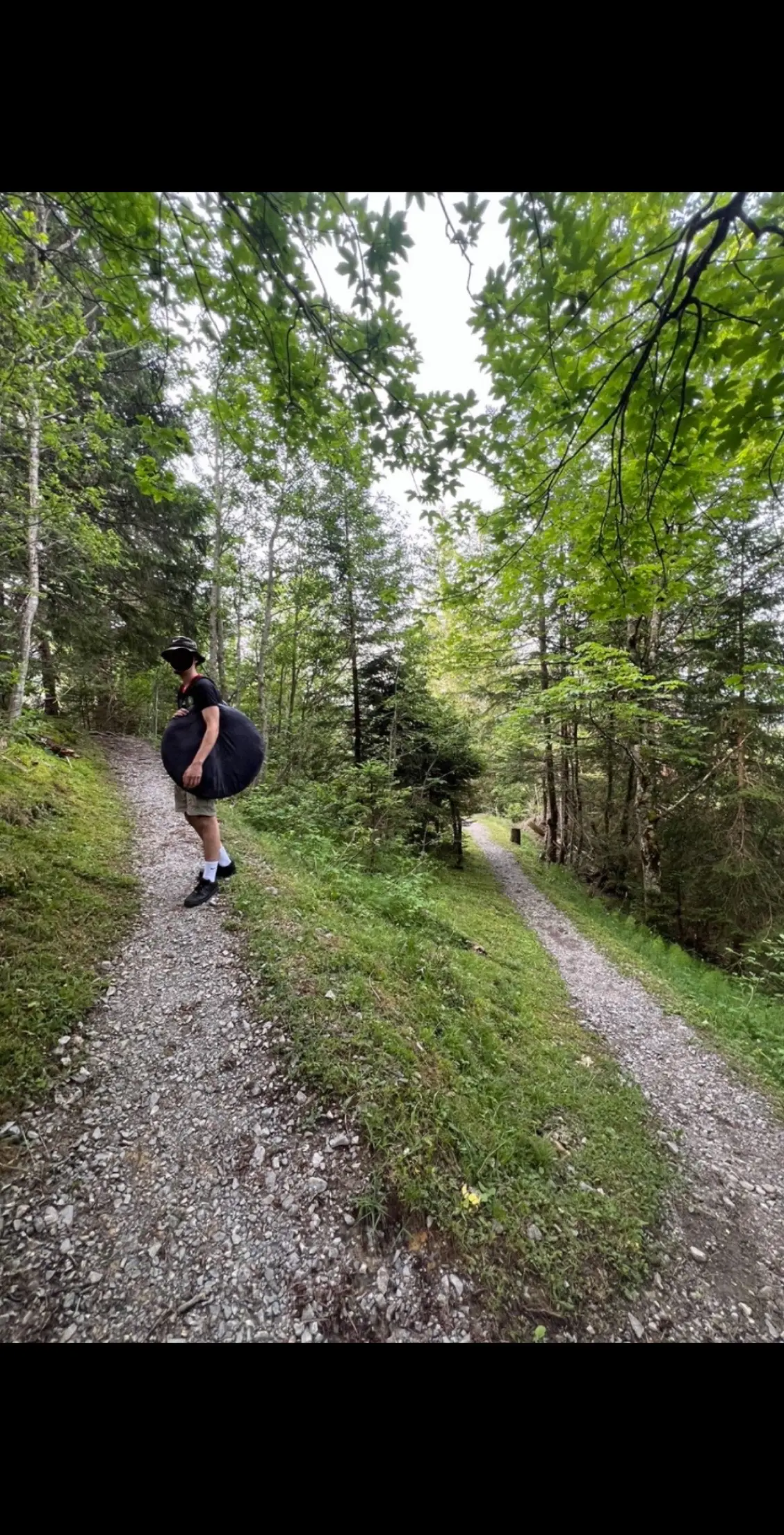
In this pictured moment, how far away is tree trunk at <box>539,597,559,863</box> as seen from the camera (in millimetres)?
11758

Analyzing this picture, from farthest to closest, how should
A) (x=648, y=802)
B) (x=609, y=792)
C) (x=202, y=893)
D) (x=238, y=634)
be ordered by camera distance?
(x=238, y=634) < (x=609, y=792) < (x=648, y=802) < (x=202, y=893)

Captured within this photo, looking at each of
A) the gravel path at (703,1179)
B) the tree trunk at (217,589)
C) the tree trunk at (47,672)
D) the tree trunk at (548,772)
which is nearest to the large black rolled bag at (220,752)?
the gravel path at (703,1179)

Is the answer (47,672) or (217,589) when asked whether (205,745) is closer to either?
(47,672)

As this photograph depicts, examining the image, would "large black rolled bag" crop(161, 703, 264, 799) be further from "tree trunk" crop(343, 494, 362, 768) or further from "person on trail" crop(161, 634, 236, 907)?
"tree trunk" crop(343, 494, 362, 768)

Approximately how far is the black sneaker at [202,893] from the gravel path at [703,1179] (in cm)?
396

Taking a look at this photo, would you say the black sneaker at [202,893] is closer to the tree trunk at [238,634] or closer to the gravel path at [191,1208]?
the gravel path at [191,1208]

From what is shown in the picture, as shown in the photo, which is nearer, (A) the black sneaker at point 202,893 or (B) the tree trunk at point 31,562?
(A) the black sneaker at point 202,893

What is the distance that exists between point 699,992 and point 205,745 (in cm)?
815

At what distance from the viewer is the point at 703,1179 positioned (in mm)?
3521

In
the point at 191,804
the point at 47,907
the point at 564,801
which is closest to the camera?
the point at 47,907

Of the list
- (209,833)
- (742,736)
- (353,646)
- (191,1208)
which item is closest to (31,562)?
(209,833)

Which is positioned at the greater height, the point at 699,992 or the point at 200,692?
the point at 200,692

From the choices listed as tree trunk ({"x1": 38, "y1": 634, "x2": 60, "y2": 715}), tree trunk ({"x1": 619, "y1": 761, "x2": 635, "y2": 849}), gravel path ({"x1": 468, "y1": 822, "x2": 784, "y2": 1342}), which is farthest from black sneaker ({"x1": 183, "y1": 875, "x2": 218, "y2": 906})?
tree trunk ({"x1": 619, "y1": 761, "x2": 635, "y2": 849})

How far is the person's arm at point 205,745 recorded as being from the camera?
3.69m
